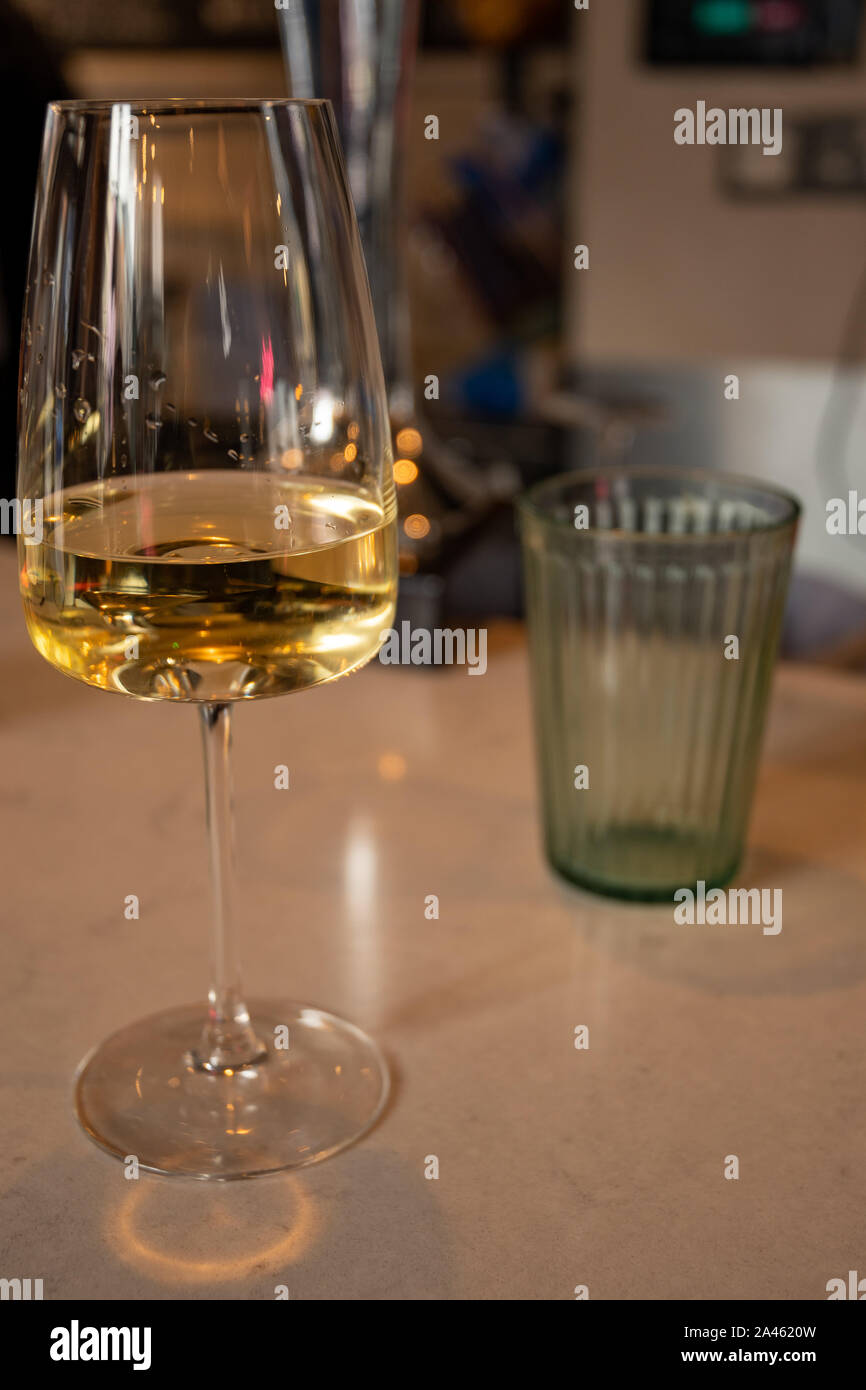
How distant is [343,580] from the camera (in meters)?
0.41

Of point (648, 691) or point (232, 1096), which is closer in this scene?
point (232, 1096)

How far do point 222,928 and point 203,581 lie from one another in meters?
0.13

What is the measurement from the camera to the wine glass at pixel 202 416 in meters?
0.38

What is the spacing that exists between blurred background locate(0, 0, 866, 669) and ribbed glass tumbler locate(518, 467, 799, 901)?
106cm

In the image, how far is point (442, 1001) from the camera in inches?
20.4

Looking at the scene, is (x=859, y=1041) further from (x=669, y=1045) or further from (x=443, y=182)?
(x=443, y=182)

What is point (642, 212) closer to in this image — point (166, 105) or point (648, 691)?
point (648, 691)

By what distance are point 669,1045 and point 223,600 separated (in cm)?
23

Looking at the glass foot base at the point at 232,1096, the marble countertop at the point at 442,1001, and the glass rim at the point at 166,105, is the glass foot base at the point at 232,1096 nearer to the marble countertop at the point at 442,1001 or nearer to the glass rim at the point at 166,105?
the marble countertop at the point at 442,1001

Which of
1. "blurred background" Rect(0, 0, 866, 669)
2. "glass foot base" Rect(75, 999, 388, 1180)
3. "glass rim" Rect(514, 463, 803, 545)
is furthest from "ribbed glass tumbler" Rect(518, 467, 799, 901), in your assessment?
"blurred background" Rect(0, 0, 866, 669)

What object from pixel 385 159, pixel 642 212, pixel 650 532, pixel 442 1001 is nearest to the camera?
pixel 442 1001

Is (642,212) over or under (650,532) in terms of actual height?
over

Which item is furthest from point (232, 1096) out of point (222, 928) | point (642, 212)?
point (642, 212)

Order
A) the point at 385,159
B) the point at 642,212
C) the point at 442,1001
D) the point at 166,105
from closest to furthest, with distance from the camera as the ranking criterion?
1. the point at 166,105
2. the point at 442,1001
3. the point at 385,159
4. the point at 642,212
